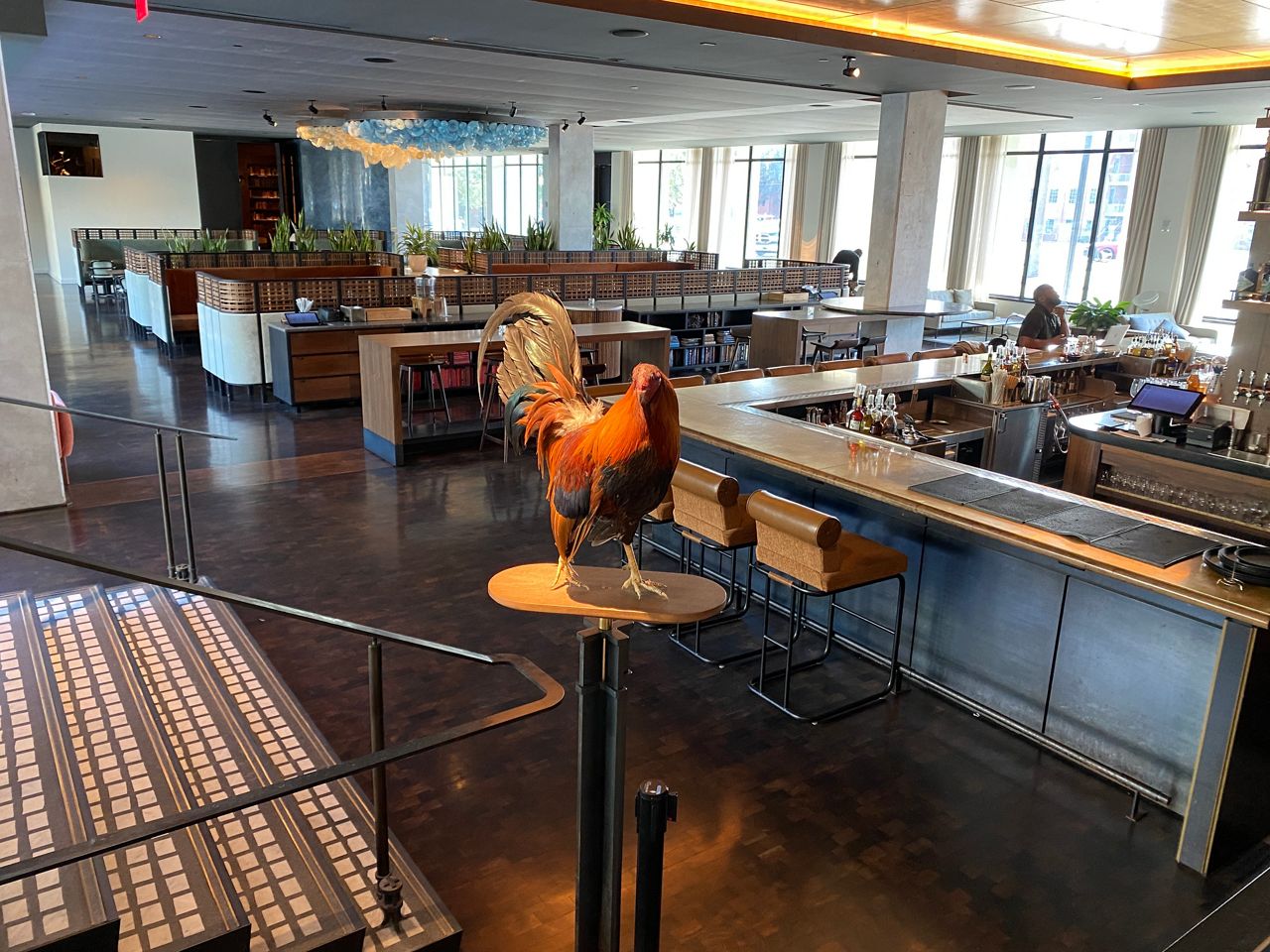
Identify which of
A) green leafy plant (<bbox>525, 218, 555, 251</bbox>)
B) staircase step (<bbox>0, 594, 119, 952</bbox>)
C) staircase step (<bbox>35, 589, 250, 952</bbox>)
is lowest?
staircase step (<bbox>35, 589, 250, 952</bbox>)

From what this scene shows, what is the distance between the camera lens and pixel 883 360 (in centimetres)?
691

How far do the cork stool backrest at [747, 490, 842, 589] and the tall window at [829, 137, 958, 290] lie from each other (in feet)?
43.6

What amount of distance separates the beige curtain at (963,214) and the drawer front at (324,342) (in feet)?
35.3

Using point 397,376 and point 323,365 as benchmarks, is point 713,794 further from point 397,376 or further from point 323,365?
point 323,365

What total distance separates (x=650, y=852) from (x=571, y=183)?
1369 cm

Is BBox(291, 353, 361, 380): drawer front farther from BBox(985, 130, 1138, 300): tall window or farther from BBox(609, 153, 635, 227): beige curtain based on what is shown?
BBox(609, 153, 635, 227): beige curtain

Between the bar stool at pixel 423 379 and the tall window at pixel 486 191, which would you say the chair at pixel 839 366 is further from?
the tall window at pixel 486 191

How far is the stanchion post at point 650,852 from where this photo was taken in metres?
1.93

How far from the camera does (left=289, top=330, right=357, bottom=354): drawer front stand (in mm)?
8562

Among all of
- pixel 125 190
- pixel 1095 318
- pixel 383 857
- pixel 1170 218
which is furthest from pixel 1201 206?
pixel 125 190

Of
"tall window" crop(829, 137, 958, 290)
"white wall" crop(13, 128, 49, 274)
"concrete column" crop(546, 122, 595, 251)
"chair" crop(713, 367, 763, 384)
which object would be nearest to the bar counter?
"chair" crop(713, 367, 763, 384)

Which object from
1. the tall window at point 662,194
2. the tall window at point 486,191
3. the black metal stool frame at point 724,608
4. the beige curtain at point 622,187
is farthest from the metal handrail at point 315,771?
the tall window at point 486,191

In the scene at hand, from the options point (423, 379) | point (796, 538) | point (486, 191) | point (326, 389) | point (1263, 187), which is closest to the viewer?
point (796, 538)

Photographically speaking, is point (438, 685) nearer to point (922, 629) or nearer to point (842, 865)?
point (842, 865)
